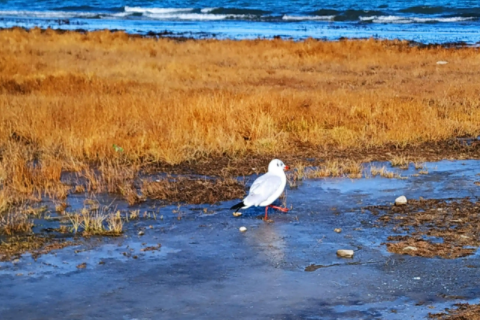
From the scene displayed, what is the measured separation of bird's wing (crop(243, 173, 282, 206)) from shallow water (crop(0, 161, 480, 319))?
0.33 metres

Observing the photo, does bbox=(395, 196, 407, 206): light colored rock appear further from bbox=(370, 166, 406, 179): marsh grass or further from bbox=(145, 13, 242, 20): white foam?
bbox=(145, 13, 242, 20): white foam

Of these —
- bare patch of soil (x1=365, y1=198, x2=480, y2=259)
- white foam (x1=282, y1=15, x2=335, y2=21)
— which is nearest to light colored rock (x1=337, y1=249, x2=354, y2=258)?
bare patch of soil (x1=365, y1=198, x2=480, y2=259)

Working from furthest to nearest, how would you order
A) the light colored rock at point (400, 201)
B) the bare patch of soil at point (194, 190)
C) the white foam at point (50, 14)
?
1. the white foam at point (50, 14)
2. the bare patch of soil at point (194, 190)
3. the light colored rock at point (400, 201)

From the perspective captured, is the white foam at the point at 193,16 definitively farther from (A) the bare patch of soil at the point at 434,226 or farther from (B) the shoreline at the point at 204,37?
(A) the bare patch of soil at the point at 434,226

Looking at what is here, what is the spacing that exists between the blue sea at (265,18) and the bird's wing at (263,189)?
93.1 ft

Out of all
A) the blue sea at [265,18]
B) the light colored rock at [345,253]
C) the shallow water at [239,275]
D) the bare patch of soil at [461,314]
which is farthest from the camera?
the blue sea at [265,18]

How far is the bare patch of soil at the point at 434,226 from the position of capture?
6938 millimetres

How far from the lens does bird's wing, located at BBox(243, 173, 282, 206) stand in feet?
25.4

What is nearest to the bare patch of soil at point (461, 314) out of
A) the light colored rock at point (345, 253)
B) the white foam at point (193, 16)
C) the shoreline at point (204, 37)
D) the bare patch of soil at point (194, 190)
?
the light colored rock at point (345, 253)

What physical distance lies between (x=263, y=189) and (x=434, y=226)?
5.95 feet

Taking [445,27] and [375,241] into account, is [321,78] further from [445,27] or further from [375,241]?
[445,27]

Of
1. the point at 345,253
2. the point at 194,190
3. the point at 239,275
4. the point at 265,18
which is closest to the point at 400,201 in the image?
the point at 345,253

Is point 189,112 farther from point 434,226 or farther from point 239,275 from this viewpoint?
point 239,275

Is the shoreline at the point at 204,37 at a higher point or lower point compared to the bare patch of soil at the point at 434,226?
lower
